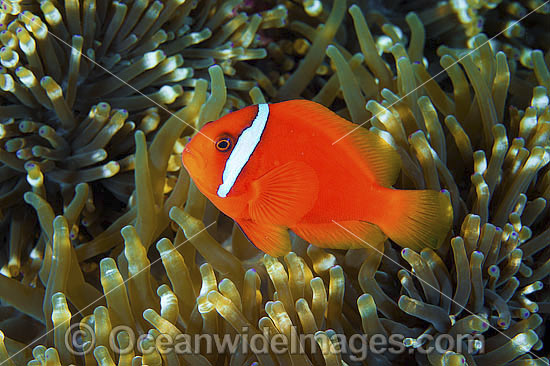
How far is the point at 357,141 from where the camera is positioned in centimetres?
96

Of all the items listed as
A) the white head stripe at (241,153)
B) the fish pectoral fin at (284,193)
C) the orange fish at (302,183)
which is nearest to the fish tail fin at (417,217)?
the orange fish at (302,183)

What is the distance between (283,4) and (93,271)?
42.4 inches

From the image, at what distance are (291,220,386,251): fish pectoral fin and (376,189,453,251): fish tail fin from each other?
40 mm

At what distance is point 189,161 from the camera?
0.88 metres

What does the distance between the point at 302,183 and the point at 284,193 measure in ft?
0.12

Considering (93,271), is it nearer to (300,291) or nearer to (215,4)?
(300,291)

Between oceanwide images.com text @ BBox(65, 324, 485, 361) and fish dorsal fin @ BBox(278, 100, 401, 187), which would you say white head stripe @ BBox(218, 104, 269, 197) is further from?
oceanwide images.com text @ BBox(65, 324, 485, 361)

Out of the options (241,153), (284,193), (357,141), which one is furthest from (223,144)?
(357,141)

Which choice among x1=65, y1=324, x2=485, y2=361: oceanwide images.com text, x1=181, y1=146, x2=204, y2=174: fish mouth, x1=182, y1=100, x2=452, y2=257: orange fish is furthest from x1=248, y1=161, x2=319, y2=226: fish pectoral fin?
x1=65, y1=324, x2=485, y2=361: oceanwide images.com text

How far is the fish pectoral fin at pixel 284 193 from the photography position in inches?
33.7

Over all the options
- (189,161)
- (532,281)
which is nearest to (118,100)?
(189,161)

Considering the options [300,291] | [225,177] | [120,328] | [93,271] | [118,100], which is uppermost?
[225,177]

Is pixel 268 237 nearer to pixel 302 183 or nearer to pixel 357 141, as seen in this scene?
pixel 302 183

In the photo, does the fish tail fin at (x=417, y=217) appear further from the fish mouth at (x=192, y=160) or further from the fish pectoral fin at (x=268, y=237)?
the fish mouth at (x=192, y=160)
